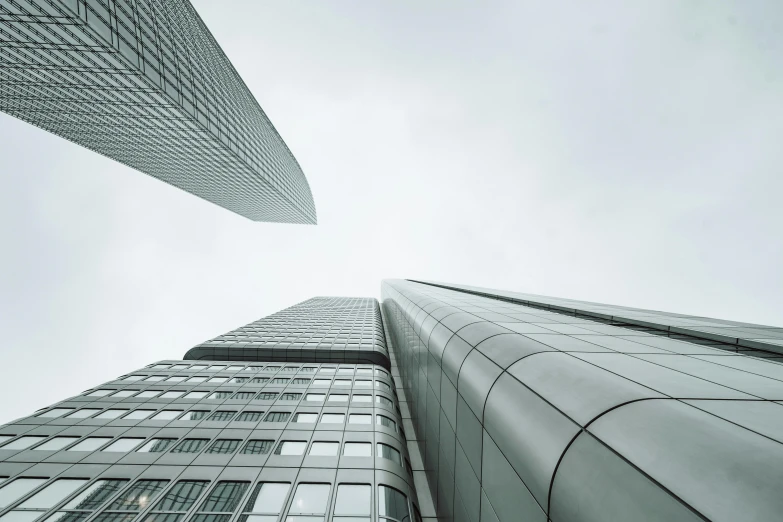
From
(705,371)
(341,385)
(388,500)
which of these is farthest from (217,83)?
(705,371)

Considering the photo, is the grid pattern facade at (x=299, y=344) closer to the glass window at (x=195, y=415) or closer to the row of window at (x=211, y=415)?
the row of window at (x=211, y=415)

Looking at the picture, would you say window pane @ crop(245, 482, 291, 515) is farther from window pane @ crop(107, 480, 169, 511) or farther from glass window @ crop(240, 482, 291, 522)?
window pane @ crop(107, 480, 169, 511)

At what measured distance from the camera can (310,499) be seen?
12.7 metres

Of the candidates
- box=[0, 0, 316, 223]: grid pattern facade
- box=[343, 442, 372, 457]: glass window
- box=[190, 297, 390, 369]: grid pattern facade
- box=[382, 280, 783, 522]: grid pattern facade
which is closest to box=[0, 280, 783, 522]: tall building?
box=[382, 280, 783, 522]: grid pattern facade

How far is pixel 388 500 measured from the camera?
42.5ft

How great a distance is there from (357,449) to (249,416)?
7.16m

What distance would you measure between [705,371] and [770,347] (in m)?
6.69

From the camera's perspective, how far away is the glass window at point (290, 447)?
1532 centimetres

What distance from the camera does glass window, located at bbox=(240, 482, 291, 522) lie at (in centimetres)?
1184

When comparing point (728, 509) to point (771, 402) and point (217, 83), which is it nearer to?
point (771, 402)

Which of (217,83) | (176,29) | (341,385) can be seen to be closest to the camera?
(341,385)

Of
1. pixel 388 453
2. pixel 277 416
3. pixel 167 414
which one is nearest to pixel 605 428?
pixel 388 453

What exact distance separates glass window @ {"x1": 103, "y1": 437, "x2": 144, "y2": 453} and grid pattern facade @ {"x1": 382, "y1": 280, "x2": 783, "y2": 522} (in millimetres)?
14999

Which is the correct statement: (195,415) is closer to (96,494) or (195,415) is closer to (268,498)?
(96,494)
